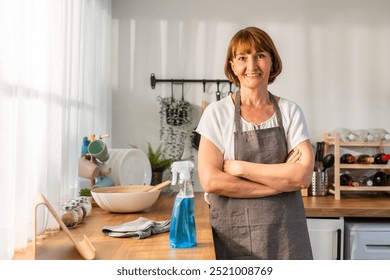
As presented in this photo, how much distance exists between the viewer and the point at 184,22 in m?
2.47

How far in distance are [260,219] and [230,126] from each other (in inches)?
9.8

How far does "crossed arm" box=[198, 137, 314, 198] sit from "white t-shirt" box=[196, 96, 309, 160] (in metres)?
0.04

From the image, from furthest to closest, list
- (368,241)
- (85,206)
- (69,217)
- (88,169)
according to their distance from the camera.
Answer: (368,241) → (88,169) → (85,206) → (69,217)

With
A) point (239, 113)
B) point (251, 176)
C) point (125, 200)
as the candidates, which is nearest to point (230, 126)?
point (239, 113)

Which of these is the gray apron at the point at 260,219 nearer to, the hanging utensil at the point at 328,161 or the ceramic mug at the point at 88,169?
the ceramic mug at the point at 88,169

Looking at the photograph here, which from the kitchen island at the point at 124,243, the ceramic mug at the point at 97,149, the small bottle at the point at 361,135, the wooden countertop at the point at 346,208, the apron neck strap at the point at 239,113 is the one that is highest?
the apron neck strap at the point at 239,113

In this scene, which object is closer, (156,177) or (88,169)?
(88,169)

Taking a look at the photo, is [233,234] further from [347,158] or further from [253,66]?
[347,158]

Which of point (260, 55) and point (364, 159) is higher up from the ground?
point (260, 55)

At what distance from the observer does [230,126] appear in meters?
1.26

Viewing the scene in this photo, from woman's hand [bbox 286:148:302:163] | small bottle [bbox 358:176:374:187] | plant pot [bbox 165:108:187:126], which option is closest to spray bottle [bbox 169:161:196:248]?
woman's hand [bbox 286:148:302:163]

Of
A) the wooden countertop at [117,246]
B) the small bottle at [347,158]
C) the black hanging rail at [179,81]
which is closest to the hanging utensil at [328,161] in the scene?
the small bottle at [347,158]

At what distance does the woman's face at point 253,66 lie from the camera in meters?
1.22
